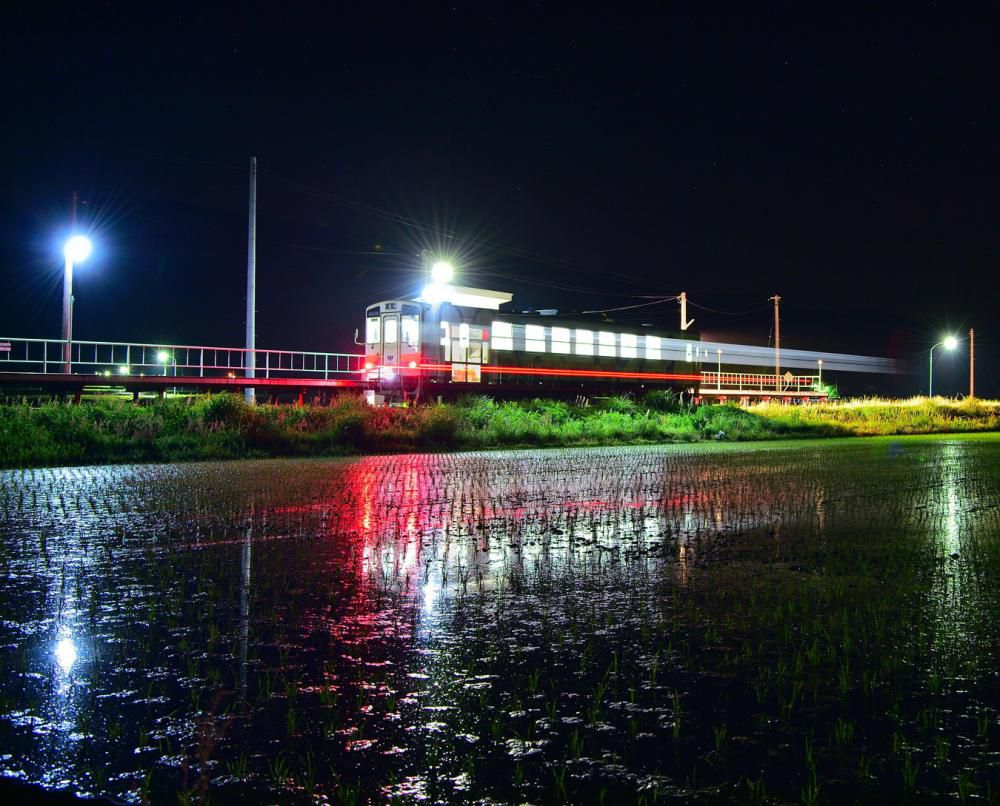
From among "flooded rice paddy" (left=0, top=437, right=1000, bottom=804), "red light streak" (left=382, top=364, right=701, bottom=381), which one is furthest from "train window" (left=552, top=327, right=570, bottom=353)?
"flooded rice paddy" (left=0, top=437, right=1000, bottom=804)

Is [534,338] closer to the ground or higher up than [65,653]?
higher up

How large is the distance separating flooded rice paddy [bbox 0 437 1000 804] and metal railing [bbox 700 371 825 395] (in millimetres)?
35999

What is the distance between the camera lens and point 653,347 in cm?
3822

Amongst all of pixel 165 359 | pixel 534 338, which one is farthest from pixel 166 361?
pixel 534 338

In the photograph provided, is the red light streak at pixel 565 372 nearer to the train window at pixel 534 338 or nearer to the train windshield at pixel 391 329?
the train window at pixel 534 338

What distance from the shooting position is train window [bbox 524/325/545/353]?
33.6 meters

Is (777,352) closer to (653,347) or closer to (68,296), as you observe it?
(653,347)

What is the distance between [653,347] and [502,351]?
27.3ft

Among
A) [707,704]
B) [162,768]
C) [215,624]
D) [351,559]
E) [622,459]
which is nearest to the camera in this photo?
[162,768]

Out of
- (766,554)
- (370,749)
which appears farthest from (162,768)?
(766,554)

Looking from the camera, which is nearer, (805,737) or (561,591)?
(805,737)

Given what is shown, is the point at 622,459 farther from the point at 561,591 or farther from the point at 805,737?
the point at 805,737

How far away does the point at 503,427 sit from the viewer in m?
25.1

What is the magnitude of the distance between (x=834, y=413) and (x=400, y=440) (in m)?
21.9
